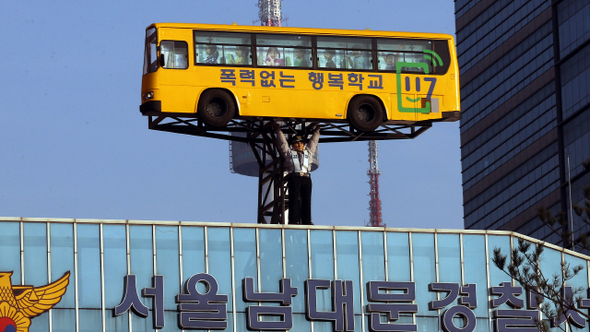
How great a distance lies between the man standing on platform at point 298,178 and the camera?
38406 mm

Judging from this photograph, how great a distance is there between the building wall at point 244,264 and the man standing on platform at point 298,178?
55 cm

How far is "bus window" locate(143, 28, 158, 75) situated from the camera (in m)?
39.7

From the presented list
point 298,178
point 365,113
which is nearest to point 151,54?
point 298,178

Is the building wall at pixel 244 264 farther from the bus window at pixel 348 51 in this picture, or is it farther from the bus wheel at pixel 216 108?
the bus window at pixel 348 51

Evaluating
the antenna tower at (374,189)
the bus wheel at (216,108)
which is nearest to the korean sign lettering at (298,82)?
the bus wheel at (216,108)

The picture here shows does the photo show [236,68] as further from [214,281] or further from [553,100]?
[553,100]

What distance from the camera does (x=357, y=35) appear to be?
4128 cm

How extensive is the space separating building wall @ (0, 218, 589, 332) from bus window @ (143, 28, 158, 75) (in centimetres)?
526

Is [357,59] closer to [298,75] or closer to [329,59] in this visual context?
[329,59]

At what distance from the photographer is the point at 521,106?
311 ft

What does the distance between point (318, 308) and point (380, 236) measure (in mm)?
3450

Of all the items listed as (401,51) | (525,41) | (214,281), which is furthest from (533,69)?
(214,281)

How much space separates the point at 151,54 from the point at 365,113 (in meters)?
7.56

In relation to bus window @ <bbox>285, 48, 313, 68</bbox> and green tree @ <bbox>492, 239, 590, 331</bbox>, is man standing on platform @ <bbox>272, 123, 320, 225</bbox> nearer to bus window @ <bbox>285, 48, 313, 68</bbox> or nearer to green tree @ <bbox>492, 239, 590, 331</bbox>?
bus window @ <bbox>285, 48, 313, 68</bbox>
